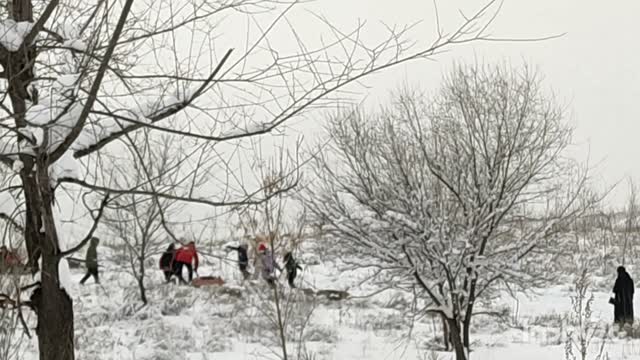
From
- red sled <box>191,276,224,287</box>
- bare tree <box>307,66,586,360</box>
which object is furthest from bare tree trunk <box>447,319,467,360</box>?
red sled <box>191,276,224,287</box>

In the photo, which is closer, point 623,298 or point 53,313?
point 53,313

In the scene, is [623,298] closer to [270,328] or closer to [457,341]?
[457,341]

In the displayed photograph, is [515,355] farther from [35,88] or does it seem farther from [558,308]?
[35,88]

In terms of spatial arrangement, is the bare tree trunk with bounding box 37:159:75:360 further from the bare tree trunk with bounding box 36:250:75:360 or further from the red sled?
the red sled

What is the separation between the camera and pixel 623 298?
16.5 m

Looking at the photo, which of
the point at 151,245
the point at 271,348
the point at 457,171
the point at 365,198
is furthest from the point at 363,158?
the point at 151,245

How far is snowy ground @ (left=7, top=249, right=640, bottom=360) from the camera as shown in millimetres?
13500

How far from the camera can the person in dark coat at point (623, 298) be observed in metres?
16.3

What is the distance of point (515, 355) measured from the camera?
13.5 meters

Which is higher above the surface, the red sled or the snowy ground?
the red sled

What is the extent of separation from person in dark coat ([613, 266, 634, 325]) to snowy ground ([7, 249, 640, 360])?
77 cm

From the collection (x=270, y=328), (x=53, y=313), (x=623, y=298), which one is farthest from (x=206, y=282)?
(x=53, y=313)

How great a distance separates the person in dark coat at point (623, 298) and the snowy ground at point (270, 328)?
2.54ft

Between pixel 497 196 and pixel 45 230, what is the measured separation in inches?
339
